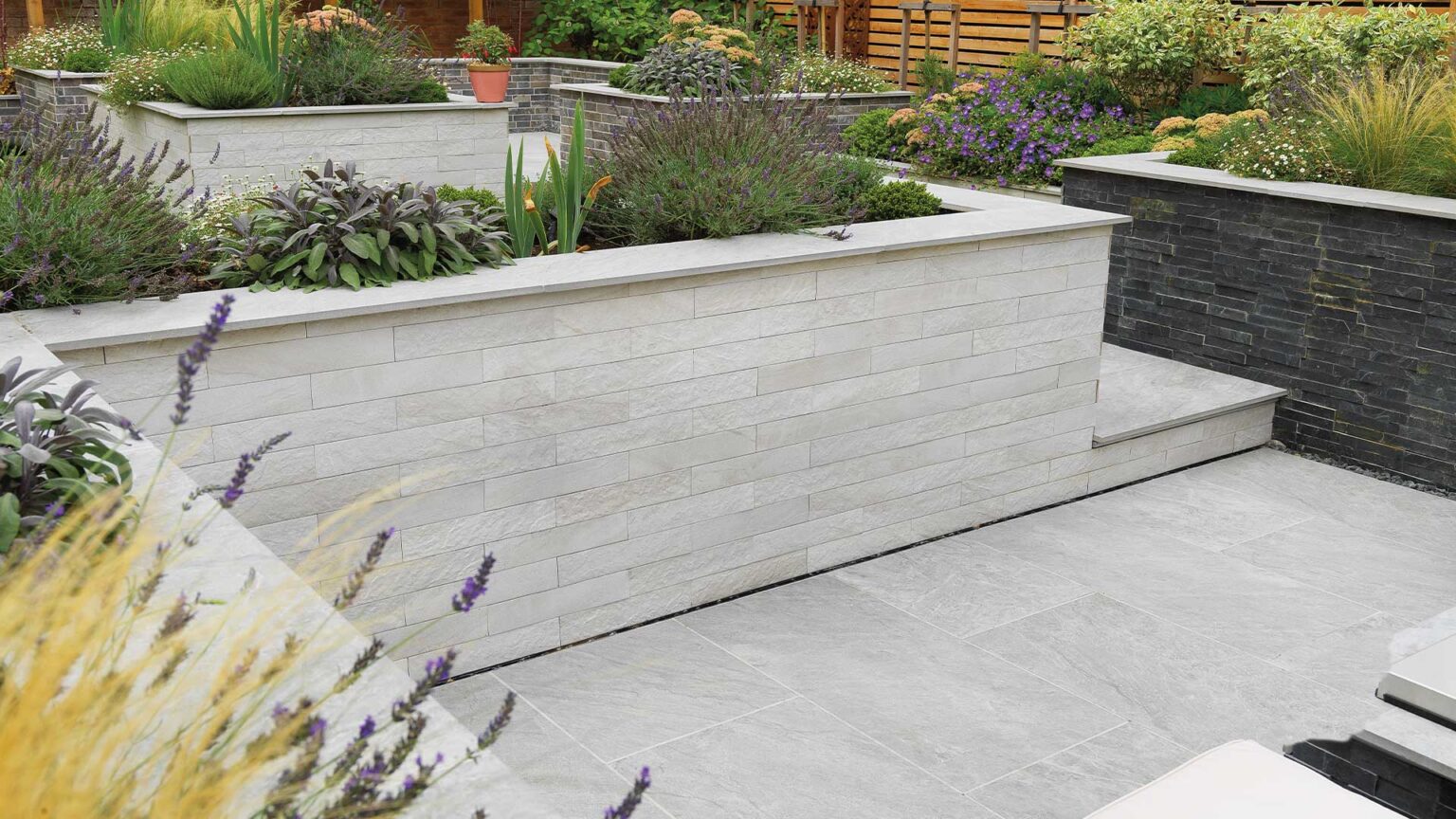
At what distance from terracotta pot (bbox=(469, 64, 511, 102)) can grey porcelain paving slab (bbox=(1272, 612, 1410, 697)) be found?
24.0ft

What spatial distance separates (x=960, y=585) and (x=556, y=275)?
1680 millimetres

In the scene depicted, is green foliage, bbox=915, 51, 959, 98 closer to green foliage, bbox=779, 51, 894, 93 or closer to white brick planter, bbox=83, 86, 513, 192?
green foliage, bbox=779, 51, 894, 93

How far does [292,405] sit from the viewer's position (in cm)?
315

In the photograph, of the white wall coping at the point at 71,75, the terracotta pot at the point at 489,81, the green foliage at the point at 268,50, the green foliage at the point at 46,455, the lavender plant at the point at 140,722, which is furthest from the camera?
the terracotta pot at the point at 489,81

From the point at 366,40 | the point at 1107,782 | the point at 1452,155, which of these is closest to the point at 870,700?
the point at 1107,782

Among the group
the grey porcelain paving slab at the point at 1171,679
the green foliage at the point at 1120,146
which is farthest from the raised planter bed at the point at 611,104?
the grey porcelain paving slab at the point at 1171,679

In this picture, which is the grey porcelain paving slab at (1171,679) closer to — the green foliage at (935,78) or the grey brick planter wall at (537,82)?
the green foliage at (935,78)

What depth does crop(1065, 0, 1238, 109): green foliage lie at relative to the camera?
9156 millimetres

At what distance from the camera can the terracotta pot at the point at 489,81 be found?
31.1 feet

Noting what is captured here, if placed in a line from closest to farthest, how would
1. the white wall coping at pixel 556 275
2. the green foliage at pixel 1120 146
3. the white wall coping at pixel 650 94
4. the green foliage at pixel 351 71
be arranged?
the white wall coping at pixel 556 275 < the green foliage at pixel 351 71 < the green foliage at pixel 1120 146 < the white wall coping at pixel 650 94

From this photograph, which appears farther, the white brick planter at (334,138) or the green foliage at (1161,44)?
the green foliage at (1161,44)

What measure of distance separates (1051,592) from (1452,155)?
101 inches

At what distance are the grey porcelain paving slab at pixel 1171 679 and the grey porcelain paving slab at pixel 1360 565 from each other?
0.69 metres

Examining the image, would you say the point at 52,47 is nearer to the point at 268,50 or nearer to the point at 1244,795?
the point at 268,50
